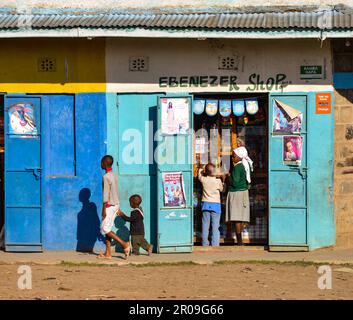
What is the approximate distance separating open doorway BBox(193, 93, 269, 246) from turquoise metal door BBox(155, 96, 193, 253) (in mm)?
641

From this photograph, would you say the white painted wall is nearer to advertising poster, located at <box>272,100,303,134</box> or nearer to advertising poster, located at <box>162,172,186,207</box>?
advertising poster, located at <box>272,100,303,134</box>

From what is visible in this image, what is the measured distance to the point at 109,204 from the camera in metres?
13.6

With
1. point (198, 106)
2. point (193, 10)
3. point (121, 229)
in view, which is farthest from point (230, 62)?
point (121, 229)

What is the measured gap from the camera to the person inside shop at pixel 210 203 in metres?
14.5

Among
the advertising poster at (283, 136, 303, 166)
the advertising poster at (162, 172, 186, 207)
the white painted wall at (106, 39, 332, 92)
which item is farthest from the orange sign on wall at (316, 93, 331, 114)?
the advertising poster at (162, 172, 186, 207)

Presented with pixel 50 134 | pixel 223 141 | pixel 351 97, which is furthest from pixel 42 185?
pixel 351 97

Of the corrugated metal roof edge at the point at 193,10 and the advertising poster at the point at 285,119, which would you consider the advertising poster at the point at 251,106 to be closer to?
the advertising poster at the point at 285,119

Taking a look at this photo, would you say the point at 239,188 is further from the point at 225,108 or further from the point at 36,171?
the point at 36,171

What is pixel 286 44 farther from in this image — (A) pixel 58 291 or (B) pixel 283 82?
(A) pixel 58 291

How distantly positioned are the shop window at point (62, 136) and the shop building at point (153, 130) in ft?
0.05

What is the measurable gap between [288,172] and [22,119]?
4.11 m

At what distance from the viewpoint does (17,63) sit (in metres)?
14.3

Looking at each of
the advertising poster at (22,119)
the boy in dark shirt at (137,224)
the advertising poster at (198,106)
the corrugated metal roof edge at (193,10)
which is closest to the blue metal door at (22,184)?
the advertising poster at (22,119)

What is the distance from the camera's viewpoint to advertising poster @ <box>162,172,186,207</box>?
14.1 metres
